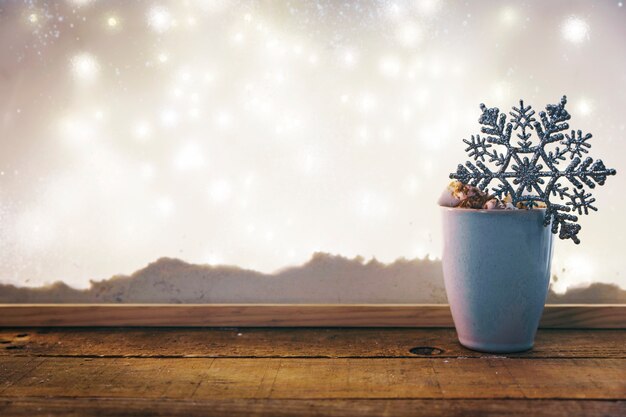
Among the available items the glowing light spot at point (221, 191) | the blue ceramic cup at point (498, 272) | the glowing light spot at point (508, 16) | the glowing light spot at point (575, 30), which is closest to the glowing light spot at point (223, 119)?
the glowing light spot at point (221, 191)

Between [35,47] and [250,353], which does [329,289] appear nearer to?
[250,353]

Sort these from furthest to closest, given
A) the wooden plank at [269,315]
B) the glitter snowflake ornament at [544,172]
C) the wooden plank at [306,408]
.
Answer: the wooden plank at [269,315], the glitter snowflake ornament at [544,172], the wooden plank at [306,408]

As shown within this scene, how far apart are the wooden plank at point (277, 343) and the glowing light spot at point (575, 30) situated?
0.69 meters

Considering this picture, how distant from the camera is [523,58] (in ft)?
5.48

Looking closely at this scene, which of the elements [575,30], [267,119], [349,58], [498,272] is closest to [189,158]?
[267,119]

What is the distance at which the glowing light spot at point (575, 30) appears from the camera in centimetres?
166

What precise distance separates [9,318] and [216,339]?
529 millimetres

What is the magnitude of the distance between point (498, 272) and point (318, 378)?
417mm

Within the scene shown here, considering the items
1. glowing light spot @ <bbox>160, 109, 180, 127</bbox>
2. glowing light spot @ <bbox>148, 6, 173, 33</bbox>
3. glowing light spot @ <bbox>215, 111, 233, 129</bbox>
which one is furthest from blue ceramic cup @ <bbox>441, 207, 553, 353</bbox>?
glowing light spot @ <bbox>148, 6, 173, 33</bbox>

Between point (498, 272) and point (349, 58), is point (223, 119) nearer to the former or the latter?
→ point (349, 58)

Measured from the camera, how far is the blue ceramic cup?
1373 mm

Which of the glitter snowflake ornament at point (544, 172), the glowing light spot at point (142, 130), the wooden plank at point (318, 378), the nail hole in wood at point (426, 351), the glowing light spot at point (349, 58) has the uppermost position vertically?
the glowing light spot at point (349, 58)

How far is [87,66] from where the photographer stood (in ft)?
5.65

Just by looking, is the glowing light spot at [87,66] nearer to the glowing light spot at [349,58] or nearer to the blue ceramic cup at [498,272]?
the glowing light spot at [349,58]
